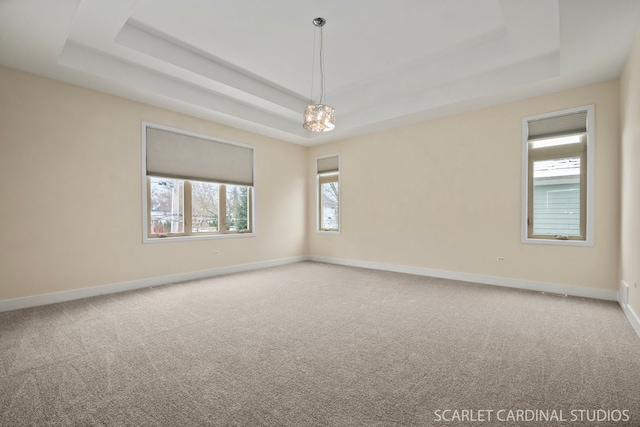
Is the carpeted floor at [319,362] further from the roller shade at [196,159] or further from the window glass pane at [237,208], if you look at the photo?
the window glass pane at [237,208]

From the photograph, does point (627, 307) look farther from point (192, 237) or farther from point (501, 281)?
point (192, 237)

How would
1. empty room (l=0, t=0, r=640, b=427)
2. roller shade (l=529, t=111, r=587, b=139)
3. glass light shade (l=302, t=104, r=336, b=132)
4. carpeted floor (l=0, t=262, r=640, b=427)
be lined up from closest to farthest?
1. carpeted floor (l=0, t=262, r=640, b=427)
2. empty room (l=0, t=0, r=640, b=427)
3. glass light shade (l=302, t=104, r=336, b=132)
4. roller shade (l=529, t=111, r=587, b=139)

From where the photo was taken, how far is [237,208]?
6.25 m

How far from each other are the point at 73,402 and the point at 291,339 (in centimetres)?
156

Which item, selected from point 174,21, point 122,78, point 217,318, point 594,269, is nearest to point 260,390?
point 217,318

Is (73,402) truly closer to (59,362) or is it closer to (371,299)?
(59,362)

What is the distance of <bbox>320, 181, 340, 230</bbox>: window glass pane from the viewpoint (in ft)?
23.6

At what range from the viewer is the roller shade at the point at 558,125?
4.18 meters

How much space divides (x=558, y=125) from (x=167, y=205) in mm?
6303

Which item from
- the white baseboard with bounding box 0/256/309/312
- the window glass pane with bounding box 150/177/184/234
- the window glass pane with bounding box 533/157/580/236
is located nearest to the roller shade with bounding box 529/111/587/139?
the window glass pane with bounding box 533/157/580/236

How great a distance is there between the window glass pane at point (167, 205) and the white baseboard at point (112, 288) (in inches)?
31.9

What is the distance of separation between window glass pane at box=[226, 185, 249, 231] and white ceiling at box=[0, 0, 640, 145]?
5.04ft

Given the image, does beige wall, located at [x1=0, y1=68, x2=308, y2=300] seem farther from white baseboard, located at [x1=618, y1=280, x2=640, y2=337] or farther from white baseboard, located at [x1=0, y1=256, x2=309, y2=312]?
white baseboard, located at [x1=618, y1=280, x2=640, y2=337]

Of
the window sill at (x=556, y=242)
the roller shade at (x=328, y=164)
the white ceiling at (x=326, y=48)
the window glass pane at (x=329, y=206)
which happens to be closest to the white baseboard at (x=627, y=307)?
the window sill at (x=556, y=242)
